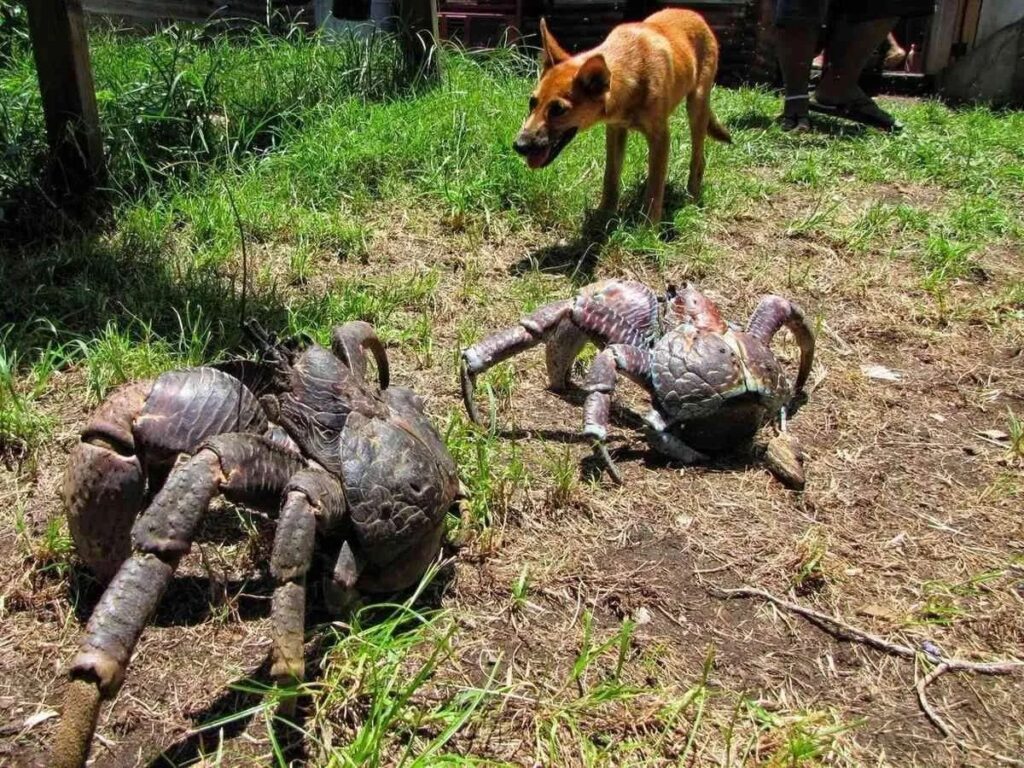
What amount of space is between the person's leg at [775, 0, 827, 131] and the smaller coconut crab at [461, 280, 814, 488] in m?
5.04

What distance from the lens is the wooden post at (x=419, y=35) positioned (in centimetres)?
702

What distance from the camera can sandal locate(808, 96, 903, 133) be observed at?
26.5ft

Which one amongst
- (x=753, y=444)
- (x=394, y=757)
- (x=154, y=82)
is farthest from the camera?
(x=154, y=82)

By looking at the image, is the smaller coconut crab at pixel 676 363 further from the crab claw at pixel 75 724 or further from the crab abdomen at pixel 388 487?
the crab claw at pixel 75 724

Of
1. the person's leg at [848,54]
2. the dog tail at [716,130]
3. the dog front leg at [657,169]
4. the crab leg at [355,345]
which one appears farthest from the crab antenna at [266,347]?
the person's leg at [848,54]

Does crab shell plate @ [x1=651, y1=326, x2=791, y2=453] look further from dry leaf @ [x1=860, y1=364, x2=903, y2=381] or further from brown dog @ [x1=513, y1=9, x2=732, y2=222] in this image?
brown dog @ [x1=513, y1=9, x2=732, y2=222]

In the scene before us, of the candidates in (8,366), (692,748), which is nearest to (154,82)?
(8,366)

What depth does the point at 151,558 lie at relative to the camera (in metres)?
1.90

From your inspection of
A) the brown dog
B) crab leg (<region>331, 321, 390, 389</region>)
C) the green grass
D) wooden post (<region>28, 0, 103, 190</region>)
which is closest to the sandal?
the green grass

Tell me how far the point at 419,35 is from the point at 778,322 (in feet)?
15.4

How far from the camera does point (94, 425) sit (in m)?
2.25

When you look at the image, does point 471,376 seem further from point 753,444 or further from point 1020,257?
point 1020,257

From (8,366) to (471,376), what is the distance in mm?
1874

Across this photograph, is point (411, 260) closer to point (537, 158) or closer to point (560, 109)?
point (537, 158)
